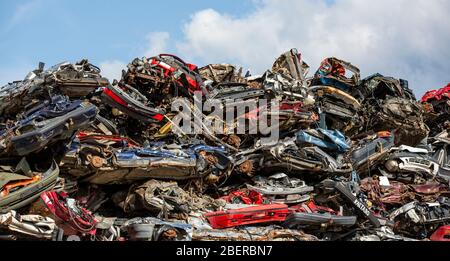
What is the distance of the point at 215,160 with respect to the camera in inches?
551

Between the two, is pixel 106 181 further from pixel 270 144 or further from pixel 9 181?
pixel 270 144

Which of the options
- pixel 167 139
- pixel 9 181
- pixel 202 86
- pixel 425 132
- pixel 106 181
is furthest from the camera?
pixel 425 132

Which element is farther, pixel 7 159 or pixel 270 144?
pixel 270 144

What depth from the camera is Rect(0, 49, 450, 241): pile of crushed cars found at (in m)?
11.6

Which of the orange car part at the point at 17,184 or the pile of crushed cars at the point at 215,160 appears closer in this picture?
the orange car part at the point at 17,184

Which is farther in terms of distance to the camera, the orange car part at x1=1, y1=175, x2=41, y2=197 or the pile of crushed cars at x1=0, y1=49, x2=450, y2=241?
the pile of crushed cars at x1=0, y1=49, x2=450, y2=241

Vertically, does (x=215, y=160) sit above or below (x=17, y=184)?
above

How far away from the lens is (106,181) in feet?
42.4

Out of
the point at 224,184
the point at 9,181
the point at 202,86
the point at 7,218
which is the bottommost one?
the point at 7,218

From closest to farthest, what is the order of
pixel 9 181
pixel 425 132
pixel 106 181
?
pixel 9 181 < pixel 106 181 < pixel 425 132

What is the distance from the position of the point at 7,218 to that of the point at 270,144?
6.64m

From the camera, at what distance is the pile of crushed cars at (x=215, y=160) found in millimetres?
11648

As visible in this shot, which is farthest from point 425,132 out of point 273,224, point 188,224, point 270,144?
point 188,224
